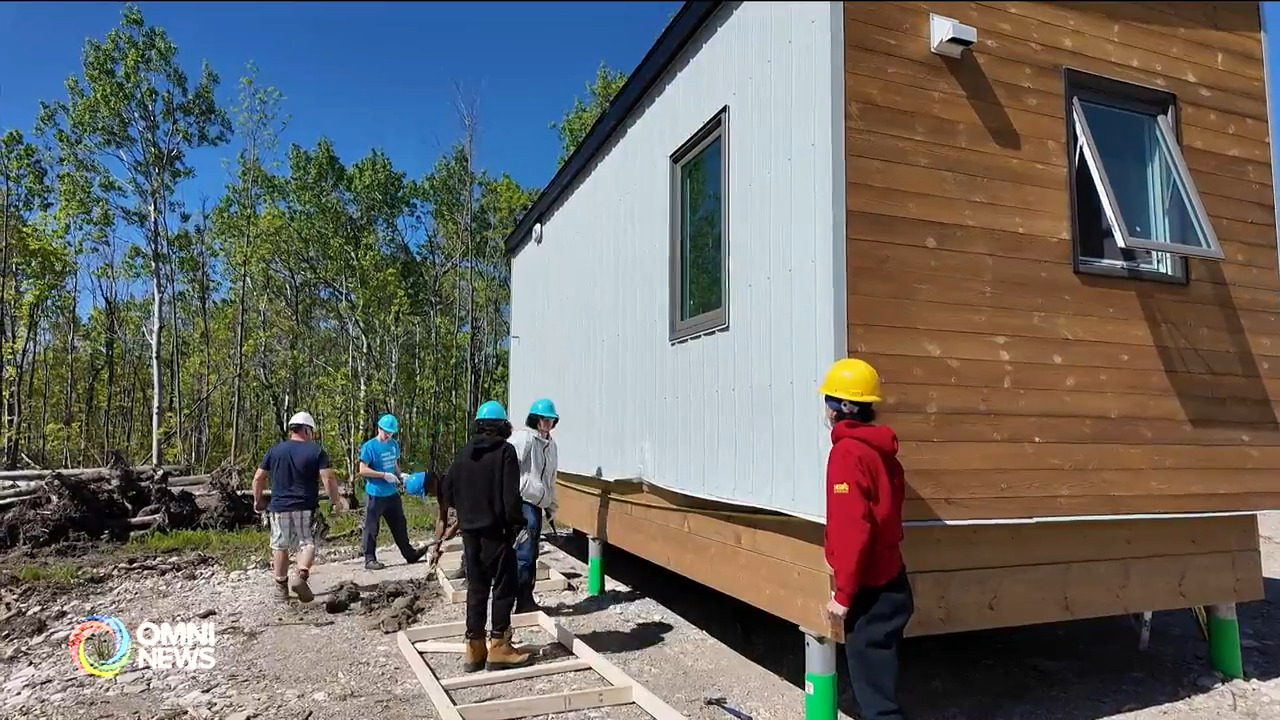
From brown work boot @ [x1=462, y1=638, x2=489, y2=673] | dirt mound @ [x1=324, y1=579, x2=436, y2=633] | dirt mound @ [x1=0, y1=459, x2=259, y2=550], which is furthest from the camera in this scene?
→ dirt mound @ [x1=0, y1=459, x2=259, y2=550]

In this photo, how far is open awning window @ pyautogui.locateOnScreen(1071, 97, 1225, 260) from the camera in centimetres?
458

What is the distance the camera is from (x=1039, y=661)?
542cm

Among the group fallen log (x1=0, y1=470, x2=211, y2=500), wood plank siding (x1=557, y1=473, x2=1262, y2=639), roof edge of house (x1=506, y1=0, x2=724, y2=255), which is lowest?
fallen log (x1=0, y1=470, x2=211, y2=500)

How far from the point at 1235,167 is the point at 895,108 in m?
2.66

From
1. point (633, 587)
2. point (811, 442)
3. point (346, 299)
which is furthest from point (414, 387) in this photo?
point (811, 442)

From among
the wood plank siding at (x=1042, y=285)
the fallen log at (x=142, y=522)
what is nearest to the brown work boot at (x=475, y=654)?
the wood plank siding at (x=1042, y=285)

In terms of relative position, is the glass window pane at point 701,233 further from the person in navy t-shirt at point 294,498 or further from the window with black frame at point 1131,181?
the person in navy t-shirt at point 294,498

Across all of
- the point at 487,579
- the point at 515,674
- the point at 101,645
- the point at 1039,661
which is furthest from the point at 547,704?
the point at 101,645

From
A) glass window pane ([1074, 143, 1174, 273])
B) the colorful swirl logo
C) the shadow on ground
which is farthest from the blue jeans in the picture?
glass window pane ([1074, 143, 1174, 273])

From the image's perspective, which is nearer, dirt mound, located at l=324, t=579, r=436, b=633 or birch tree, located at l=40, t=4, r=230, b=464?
dirt mound, located at l=324, t=579, r=436, b=633

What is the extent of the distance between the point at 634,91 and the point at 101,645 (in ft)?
21.3

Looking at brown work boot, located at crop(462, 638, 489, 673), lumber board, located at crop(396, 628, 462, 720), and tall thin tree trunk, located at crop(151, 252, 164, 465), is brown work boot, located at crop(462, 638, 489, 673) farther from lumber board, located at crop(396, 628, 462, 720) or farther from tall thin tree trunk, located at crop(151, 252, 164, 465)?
tall thin tree trunk, located at crop(151, 252, 164, 465)

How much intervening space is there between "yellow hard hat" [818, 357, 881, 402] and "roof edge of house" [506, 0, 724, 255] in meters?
3.01

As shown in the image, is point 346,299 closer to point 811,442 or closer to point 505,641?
point 505,641
